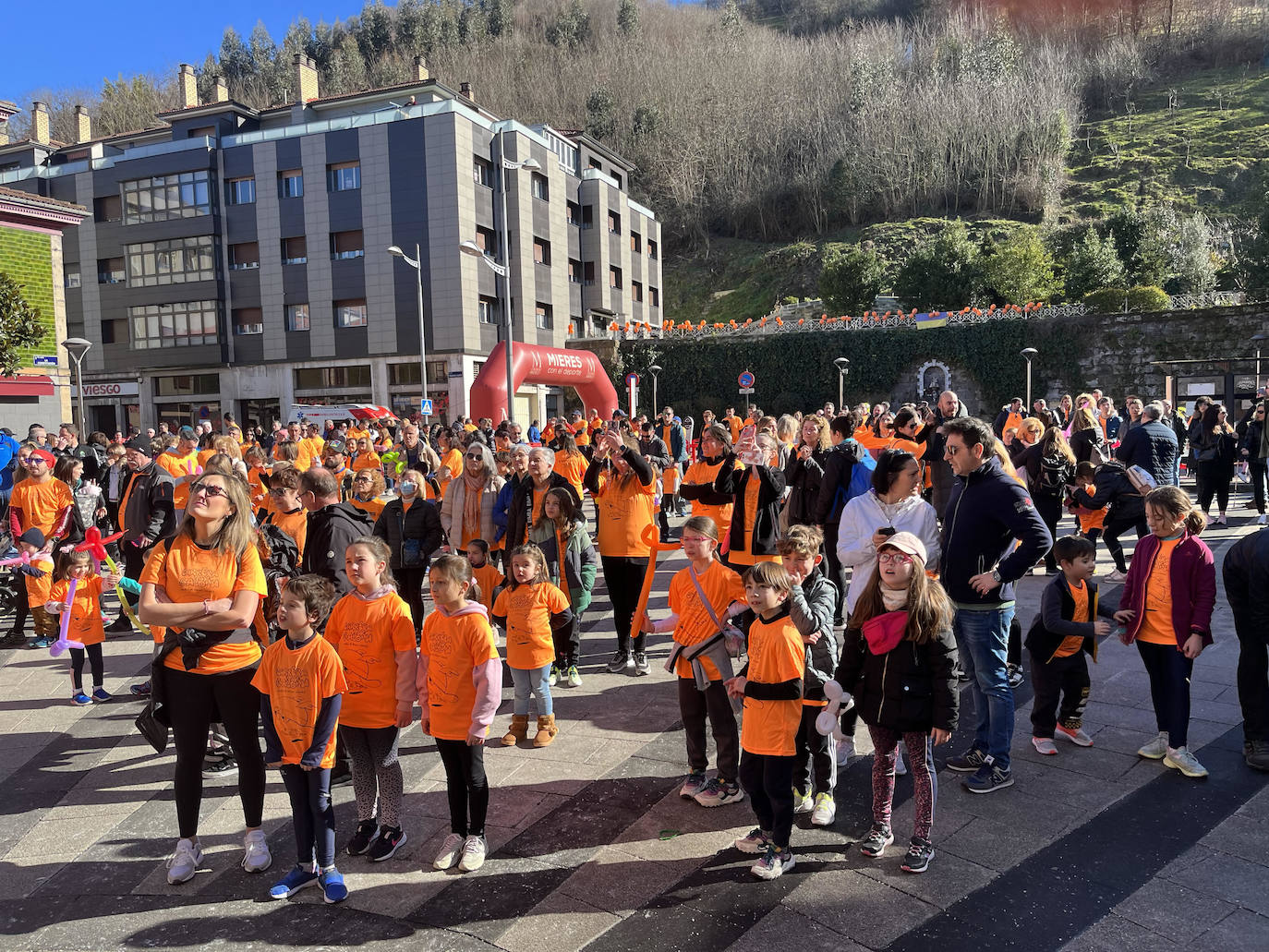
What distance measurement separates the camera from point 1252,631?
4250 mm

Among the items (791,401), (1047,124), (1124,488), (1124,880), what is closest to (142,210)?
(791,401)

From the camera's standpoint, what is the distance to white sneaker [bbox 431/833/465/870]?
3625mm

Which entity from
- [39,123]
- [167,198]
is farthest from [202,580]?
[39,123]

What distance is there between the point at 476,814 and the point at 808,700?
158cm

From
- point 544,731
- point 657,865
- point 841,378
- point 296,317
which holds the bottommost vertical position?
point 657,865

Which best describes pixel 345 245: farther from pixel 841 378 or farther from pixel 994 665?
pixel 994 665

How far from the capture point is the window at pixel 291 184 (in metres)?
37.3

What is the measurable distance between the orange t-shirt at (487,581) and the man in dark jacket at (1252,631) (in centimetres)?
442

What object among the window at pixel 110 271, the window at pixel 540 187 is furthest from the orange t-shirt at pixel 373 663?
the window at pixel 110 271

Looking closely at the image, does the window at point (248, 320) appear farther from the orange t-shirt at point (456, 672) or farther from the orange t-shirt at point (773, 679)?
the orange t-shirt at point (773, 679)

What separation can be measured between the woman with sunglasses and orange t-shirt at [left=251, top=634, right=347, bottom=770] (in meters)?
0.20

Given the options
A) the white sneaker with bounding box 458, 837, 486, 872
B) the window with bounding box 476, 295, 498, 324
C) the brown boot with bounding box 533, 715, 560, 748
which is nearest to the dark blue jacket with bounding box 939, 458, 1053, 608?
the brown boot with bounding box 533, 715, 560, 748

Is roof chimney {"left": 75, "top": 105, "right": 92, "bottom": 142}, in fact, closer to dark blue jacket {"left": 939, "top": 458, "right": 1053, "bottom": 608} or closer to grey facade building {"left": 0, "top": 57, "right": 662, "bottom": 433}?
grey facade building {"left": 0, "top": 57, "right": 662, "bottom": 433}

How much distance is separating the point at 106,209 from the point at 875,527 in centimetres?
4603
